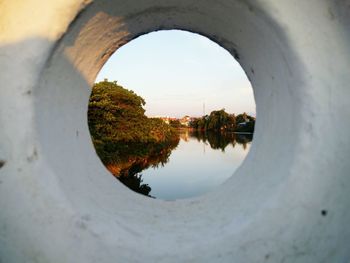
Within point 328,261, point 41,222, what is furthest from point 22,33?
point 328,261

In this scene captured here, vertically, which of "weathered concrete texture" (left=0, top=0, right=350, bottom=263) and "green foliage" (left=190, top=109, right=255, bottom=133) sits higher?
"green foliage" (left=190, top=109, right=255, bottom=133)

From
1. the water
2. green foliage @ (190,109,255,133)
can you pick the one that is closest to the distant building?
green foliage @ (190,109,255,133)

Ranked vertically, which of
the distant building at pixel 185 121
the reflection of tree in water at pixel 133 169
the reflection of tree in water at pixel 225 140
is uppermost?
the distant building at pixel 185 121

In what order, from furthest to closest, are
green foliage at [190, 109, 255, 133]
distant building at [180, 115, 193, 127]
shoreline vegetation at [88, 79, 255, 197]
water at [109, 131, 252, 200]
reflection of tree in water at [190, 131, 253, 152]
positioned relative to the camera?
distant building at [180, 115, 193, 127], green foliage at [190, 109, 255, 133], reflection of tree in water at [190, 131, 253, 152], shoreline vegetation at [88, 79, 255, 197], water at [109, 131, 252, 200]

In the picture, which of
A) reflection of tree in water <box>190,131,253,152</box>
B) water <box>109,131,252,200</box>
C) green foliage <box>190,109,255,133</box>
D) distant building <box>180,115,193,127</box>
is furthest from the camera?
distant building <box>180,115,193,127</box>

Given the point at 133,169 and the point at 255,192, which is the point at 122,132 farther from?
the point at 255,192

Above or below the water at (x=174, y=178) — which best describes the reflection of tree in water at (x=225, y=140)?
above

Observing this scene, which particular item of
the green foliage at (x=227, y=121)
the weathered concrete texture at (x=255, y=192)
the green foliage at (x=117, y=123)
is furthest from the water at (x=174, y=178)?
the green foliage at (x=227, y=121)

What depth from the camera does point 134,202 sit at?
56.3 inches

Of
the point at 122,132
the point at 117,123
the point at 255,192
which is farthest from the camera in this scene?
the point at 122,132

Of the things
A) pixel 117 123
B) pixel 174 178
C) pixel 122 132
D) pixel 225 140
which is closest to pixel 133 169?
pixel 174 178

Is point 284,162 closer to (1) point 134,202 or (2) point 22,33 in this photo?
(1) point 134,202

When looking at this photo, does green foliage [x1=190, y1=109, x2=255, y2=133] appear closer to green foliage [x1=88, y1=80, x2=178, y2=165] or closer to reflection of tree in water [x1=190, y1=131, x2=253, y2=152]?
reflection of tree in water [x1=190, y1=131, x2=253, y2=152]

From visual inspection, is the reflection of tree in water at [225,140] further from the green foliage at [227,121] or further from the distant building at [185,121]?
the distant building at [185,121]
